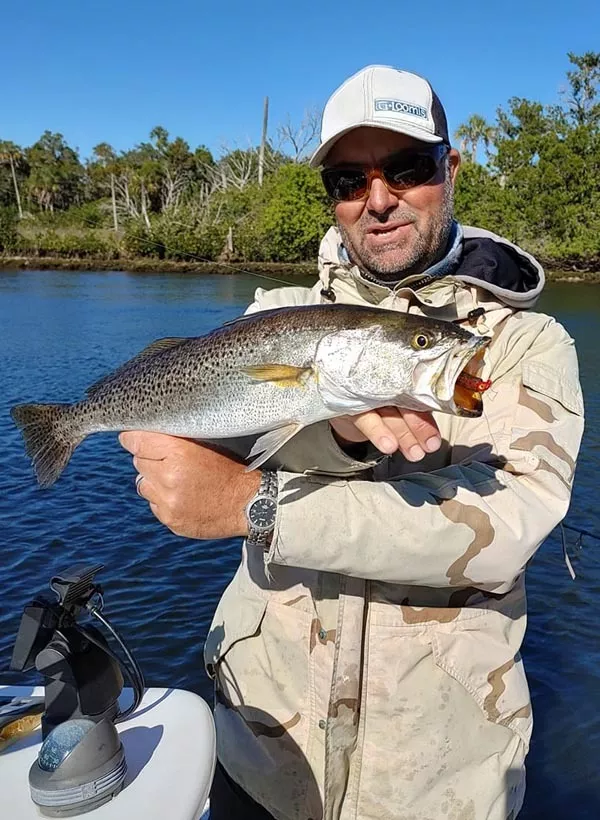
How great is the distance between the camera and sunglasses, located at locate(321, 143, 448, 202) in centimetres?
312

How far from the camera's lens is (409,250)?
316cm

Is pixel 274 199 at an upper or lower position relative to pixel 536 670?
upper

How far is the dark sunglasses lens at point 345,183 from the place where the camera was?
10.5 ft

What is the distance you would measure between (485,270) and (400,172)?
0.58 meters

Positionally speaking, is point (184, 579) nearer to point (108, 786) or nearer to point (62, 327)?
→ point (108, 786)

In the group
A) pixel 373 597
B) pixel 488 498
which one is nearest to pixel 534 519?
pixel 488 498

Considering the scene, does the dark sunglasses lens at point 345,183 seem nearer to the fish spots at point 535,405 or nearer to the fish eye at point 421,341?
the fish eye at point 421,341

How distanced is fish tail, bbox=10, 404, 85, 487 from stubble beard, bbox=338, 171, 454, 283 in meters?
1.57

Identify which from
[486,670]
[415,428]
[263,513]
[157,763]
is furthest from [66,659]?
[486,670]

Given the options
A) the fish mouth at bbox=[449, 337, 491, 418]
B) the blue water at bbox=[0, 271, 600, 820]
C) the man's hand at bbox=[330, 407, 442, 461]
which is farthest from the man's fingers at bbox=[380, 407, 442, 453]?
the blue water at bbox=[0, 271, 600, 820]

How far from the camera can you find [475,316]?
115 inches

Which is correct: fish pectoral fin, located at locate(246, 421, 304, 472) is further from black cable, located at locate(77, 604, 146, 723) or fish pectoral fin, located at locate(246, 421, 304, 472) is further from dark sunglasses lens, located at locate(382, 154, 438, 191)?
dark sunglasses lens, located at locate(382, 154, 438, 191)

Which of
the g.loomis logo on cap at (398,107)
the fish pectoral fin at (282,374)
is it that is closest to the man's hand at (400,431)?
the fish pectoral fin at (282,374)

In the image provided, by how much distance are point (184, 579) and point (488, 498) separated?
8.05 meters
